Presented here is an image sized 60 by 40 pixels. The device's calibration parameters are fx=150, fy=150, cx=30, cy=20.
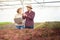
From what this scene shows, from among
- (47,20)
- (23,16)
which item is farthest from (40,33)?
(23,16)

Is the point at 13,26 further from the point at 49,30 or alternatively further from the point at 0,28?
the point at 49,30

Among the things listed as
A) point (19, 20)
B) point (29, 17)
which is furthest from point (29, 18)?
point (19, 20)

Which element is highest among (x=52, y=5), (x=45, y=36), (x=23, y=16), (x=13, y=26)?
(x=52, y=5)

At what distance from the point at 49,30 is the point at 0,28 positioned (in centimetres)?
56

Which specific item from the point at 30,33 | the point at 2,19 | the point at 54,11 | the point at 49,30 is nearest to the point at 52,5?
the point at 54,11

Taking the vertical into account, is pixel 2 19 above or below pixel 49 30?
above

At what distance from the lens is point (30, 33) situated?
1686 millimetres

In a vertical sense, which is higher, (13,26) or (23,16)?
(23,16)

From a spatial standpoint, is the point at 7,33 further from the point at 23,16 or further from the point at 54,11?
the point at 54,11

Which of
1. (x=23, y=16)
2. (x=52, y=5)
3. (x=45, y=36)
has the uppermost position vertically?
(x=52, y=5)

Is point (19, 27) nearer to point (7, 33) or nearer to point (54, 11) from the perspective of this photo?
point (7, 33)

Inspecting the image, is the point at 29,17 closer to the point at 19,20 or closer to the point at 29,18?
the point at 29,18

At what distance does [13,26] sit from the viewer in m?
1.72

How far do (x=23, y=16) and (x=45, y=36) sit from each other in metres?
0.34
